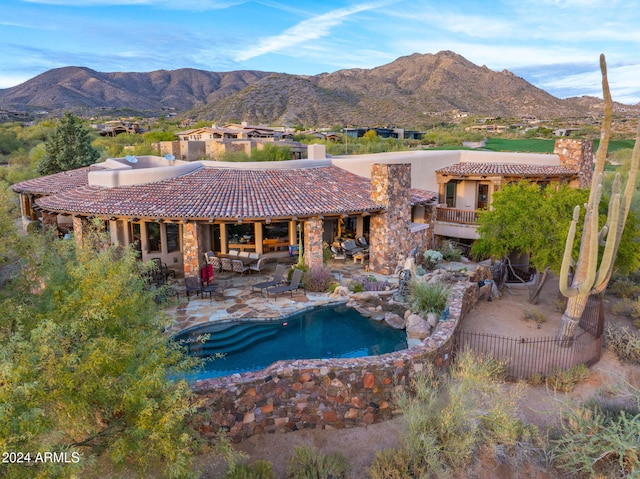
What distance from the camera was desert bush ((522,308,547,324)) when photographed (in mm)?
14734

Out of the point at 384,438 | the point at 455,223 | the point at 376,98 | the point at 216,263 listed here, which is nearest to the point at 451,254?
the point at 455,223

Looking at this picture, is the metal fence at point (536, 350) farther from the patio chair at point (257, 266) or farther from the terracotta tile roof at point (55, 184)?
the terracotta tile roof at point (55, 184)

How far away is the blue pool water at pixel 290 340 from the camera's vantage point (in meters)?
12.0

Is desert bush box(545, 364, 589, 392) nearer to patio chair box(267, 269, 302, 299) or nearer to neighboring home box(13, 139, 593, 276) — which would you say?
patio chair box(267, 269, 302, 299)

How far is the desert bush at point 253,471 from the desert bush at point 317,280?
30.8 feet

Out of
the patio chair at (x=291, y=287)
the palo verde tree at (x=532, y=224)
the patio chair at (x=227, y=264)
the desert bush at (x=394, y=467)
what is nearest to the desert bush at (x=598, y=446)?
the desert bush at (x=394, y=467)

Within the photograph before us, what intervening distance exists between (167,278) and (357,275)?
7.58 metres

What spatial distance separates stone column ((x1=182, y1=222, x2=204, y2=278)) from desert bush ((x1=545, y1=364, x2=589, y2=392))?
1216 cm

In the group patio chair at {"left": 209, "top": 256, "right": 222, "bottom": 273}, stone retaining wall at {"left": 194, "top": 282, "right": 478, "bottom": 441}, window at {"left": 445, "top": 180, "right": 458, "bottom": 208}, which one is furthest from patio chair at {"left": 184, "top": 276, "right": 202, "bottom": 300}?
window at {"left": 445, "top": 180, "right": 458, "bottom": 208}

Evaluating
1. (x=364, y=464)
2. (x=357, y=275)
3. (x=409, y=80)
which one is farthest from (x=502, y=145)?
(x=409, y=80)

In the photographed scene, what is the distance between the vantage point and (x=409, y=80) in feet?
281

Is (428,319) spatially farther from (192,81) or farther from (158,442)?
(192,81)

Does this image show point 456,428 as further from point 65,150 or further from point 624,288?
point 65,150

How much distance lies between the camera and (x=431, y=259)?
20656 millimetres
